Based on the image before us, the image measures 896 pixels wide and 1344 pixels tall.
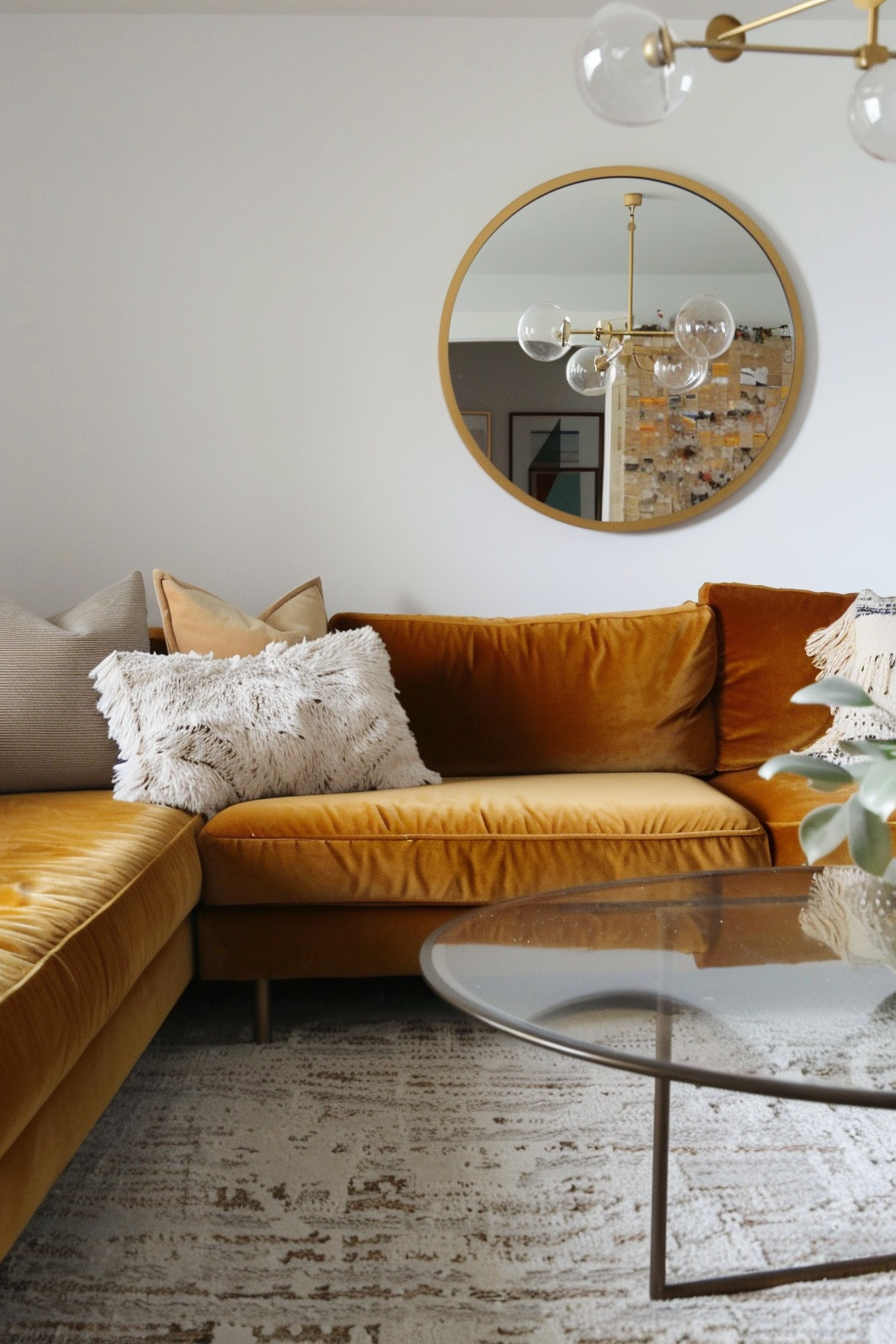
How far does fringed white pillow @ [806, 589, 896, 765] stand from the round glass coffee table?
3.16ft

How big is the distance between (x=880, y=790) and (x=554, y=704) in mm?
1616

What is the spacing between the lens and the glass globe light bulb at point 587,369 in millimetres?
2986

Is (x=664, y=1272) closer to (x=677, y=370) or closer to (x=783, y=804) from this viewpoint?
(x=783, y=804)

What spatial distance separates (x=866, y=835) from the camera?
111 centimetres

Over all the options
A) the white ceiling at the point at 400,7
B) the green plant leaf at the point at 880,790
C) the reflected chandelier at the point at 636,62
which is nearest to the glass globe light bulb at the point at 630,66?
the reflected chandelier at the point at 636,62

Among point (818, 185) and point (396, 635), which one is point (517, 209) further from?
point (396, 635)

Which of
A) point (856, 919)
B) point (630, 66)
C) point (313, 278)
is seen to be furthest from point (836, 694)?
point (313, 278)

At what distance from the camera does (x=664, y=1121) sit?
4.11 feet

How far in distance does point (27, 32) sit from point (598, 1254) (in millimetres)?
3152

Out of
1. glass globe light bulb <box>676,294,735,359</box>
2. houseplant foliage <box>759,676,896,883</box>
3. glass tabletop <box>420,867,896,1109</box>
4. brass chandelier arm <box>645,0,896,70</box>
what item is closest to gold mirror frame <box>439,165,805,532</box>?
glass globe light bulb <box>676,294,735,359</box>

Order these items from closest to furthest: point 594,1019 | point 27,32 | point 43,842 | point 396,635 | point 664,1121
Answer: point 594,1019, point 664,1121, point 43,842, point 396,635, point 27,32

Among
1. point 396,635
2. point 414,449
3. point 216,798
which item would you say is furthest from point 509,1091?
point 414,449

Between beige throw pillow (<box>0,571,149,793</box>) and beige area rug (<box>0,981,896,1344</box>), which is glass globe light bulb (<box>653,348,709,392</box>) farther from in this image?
beige area rug (<box>0,981,896,1344</box>)

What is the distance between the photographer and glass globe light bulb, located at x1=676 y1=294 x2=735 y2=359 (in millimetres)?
2773
